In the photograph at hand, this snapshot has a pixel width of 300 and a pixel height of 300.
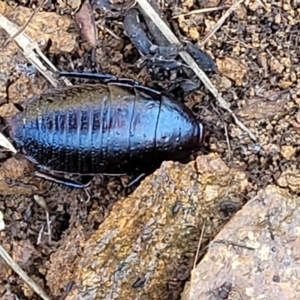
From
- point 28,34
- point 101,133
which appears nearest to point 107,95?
point 101,133

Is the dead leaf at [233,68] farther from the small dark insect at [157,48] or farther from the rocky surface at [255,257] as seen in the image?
the rocky surface at [255,257]

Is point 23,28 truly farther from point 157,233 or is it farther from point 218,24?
point 157,233

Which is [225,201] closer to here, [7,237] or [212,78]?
[212,78]

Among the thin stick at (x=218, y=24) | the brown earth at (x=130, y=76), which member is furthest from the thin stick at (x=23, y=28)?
the thin stick at (x=218, y=24)

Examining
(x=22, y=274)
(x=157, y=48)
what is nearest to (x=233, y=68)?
(x=157, y=48)

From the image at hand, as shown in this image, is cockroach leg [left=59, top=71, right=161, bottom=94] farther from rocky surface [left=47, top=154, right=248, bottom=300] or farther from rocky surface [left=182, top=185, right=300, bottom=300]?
rocky surface [left=182, top=185, right=300, bottom=300]
